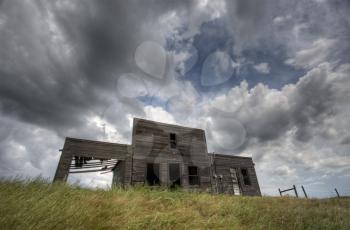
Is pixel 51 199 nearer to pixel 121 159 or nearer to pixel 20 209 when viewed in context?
pixel 20 209

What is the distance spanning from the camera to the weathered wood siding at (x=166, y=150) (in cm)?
1478

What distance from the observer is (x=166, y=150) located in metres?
16.2

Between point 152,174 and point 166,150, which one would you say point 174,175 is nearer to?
point 152,174

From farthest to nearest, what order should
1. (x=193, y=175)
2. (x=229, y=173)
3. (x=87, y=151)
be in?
(x=229, y=173) < (x=193, y=175) < (x=87, y=151)

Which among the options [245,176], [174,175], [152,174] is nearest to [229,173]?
[245,176]

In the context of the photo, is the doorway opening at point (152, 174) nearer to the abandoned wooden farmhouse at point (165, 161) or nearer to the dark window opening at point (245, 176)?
the abandoned wooden farmhouse at point (165, 161)

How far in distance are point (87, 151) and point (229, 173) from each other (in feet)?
46.6

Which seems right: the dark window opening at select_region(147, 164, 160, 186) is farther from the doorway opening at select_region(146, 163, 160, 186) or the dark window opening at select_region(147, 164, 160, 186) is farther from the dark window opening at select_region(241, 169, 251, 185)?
the dark window opening at select_region(241, 169, 251, 185)

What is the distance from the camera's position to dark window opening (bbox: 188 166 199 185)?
1620 cm

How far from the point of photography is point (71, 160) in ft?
39.4

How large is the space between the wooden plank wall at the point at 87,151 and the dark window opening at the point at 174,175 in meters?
3.67

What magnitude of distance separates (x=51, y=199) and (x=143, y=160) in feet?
34.6

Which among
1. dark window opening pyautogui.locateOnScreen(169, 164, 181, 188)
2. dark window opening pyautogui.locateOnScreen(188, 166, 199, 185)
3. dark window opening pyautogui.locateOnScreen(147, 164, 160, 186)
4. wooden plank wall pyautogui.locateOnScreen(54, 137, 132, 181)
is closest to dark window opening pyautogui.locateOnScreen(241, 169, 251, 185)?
dark window opening pyautogui.locateOnScreen(188, 166, 199, 185)

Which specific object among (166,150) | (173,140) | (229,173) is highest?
(173,140)
